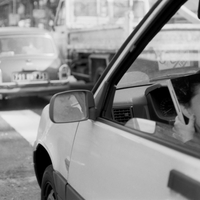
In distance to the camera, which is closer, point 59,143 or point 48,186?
point 59,143

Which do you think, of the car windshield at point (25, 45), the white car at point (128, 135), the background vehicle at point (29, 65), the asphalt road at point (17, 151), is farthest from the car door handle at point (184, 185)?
the car windshield at point (25, 45)

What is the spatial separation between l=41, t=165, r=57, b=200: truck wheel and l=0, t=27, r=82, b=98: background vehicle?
6255 millimetres

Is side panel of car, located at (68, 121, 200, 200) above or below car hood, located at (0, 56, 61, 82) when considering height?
above

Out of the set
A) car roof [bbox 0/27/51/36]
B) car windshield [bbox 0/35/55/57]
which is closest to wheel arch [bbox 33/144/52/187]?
car windshield [bbox 0/35/55/57]

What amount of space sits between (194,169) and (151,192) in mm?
242

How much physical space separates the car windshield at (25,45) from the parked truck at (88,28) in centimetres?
147

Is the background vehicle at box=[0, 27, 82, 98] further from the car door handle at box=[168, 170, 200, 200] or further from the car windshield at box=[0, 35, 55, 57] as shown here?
the car door handle at box=[168, 170, 200, 200]

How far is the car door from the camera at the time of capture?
61.9 inches

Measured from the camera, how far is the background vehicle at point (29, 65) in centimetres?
915

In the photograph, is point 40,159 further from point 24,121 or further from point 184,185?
point 24,121

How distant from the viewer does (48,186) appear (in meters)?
2.98

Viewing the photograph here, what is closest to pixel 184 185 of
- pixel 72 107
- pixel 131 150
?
pixel 131 150

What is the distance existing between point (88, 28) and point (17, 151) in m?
6.25

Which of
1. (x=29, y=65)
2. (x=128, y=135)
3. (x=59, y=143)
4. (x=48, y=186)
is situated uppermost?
(x=128, y=135)
